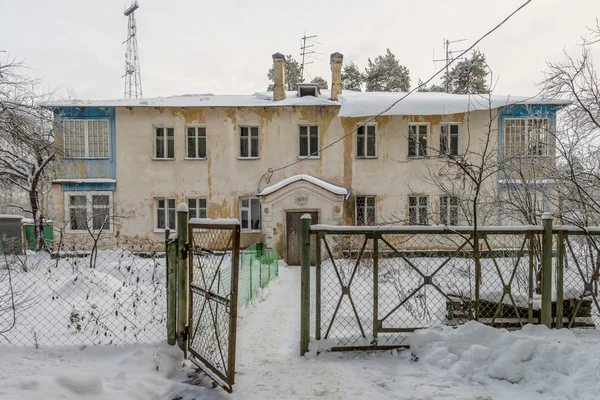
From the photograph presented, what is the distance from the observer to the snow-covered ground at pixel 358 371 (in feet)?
11.4

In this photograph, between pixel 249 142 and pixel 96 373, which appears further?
pixel 249 142

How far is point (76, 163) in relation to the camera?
17.4 meters

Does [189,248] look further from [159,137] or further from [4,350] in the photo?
[159,137]

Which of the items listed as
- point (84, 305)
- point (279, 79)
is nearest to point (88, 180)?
point (279, 79)

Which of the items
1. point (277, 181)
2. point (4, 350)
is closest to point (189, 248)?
point (4, 350)

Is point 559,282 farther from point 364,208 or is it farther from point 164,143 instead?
point 164,143

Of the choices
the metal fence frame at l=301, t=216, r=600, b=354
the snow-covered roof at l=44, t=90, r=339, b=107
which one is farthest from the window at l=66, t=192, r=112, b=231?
the metal fence frame at l=301, t=216, r=600, b=354

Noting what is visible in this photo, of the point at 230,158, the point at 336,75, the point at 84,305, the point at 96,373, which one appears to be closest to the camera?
the point at 96,373

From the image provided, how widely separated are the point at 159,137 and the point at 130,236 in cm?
490

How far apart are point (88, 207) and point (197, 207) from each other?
5.07m

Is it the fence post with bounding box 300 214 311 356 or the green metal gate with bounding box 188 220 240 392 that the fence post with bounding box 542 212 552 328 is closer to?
the fence post with bounding box 300 214 311 356

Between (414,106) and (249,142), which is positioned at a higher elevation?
(414,106)

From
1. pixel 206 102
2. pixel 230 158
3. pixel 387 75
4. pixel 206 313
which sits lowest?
pixel 206 313

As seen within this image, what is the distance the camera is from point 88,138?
17.6 meters
